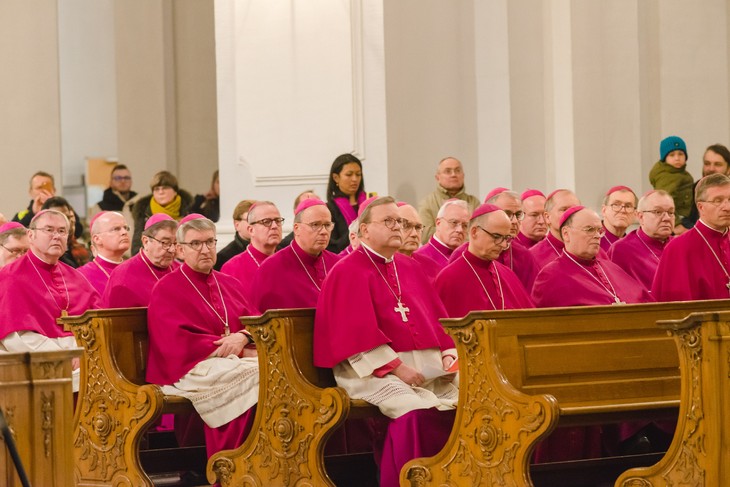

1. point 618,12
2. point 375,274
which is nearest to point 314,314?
point 375,274

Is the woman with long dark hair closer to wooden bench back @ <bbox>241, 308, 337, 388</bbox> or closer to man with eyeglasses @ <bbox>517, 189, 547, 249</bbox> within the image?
man with eyeglasses @ <bbox>517, 189, 547, 249</bbox>

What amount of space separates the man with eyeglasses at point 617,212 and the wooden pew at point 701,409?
4001mm

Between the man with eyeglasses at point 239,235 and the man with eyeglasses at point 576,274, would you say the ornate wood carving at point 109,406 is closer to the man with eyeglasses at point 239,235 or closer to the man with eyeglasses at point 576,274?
the man with eyeglasses at point 239,235

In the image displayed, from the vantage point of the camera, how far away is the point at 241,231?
989 centimetres

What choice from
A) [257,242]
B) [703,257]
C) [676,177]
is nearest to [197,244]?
[257,242]

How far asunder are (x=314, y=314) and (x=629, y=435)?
1922mm

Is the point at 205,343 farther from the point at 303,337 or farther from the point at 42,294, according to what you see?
the point at 42,294

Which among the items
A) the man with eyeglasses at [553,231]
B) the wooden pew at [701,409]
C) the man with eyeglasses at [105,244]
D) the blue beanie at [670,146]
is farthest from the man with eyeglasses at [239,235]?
the wooden pew at [701,409]

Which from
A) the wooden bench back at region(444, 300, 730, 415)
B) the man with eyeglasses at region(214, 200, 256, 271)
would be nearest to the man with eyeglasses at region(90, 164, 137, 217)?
the man with eyeglasses at region(214, 200, 256, 271)

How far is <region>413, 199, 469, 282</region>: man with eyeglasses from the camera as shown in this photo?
8.99 meters

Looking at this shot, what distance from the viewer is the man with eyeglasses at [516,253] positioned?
898cm

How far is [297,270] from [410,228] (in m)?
0.92

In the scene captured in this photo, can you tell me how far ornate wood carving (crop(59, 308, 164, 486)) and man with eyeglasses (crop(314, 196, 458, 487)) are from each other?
108 cm

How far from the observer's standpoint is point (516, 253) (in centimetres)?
920
